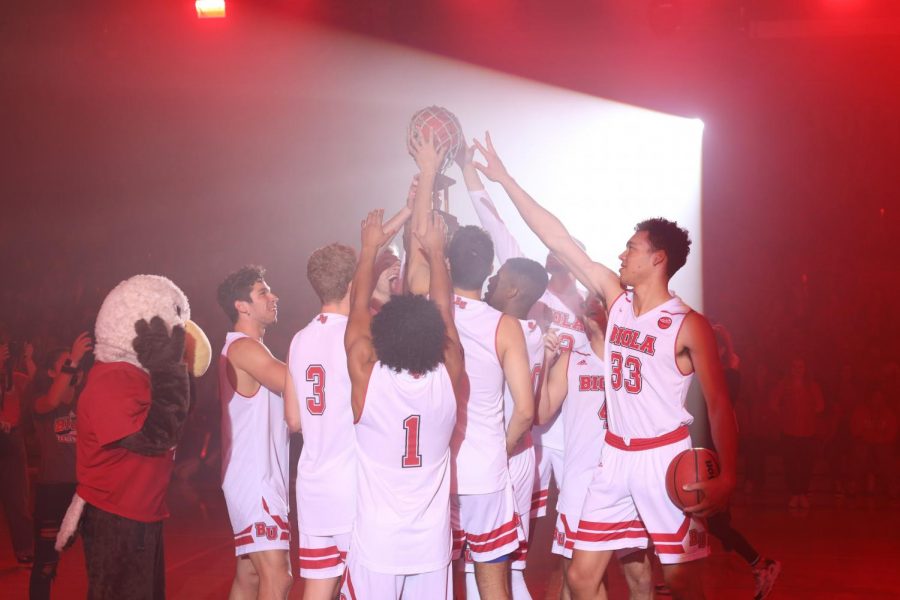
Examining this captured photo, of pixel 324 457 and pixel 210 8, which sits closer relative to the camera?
pixel 324 457

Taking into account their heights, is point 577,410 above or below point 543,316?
below

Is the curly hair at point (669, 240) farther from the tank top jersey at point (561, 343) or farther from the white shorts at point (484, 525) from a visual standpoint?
the white shorts at point (484, 525)

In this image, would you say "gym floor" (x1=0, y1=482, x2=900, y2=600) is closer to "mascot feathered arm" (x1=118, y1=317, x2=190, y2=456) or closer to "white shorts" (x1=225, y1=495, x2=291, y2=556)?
"white shorts" (x1=225, y1=495, x2=291, y2=556)

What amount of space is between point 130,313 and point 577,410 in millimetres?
2792

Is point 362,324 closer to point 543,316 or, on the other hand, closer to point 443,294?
point 443,294

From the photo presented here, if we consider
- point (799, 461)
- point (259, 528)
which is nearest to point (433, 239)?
point (259, 528)

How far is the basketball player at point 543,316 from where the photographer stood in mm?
6035

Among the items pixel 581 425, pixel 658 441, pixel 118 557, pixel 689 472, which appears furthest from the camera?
pixel 581 425

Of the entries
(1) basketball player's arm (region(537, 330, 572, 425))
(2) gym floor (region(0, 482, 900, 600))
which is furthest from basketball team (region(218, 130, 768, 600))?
(2) gym floor (region(0, 482, 900, 600))

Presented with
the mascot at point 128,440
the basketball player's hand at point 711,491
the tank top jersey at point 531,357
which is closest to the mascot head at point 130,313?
the mascot at point 128,440

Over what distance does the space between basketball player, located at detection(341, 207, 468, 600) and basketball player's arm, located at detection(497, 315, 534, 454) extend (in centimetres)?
84

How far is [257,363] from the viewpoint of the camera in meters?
5.13

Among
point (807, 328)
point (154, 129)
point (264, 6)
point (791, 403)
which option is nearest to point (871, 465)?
point (791, 403)

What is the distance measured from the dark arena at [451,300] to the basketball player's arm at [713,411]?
0.6 inches
